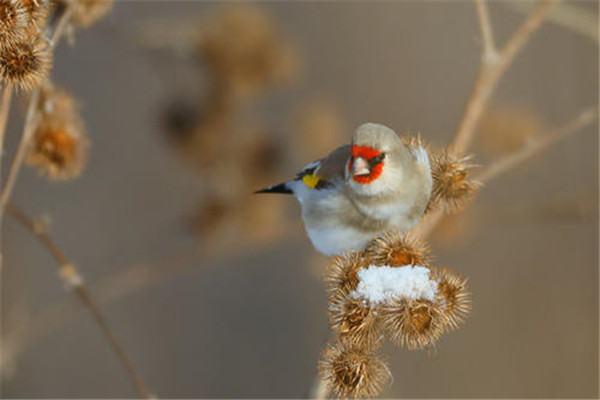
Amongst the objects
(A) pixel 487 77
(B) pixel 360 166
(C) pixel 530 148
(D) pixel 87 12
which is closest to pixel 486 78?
(A) pixel 487 77

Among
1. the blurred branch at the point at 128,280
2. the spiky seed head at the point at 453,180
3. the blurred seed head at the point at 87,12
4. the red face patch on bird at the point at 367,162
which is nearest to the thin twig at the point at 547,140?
the spiky seed head at the point at 453,180

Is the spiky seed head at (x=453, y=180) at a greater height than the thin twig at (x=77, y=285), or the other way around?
the spiky seed head at (x=453, y=180)

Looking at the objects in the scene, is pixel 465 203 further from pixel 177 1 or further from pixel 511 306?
pixel 177 1

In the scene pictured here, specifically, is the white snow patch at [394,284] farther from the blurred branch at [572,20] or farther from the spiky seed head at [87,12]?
the blurred branch at [572,20]

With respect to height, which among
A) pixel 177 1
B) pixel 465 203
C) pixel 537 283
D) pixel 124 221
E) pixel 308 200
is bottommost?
pixel 465 203

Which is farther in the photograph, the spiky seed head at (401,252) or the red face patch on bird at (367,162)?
the red face patch on bird at (367,162)

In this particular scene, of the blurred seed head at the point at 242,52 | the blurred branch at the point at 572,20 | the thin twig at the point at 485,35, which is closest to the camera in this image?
the thin twig at the point at 485,35

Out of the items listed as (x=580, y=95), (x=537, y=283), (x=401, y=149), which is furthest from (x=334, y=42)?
(x=401, y=149)

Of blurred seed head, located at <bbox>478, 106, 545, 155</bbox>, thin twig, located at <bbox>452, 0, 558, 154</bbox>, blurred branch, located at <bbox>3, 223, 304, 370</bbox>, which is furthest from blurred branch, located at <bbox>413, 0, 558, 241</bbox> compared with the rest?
blurred branch, located at <bbox>3, 223, 304, 370</bbox>
